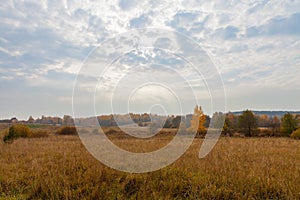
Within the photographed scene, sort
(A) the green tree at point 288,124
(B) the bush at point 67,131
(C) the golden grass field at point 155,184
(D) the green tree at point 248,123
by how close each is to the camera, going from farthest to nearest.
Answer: (D) the green tree at point 248,123 < (B) the bush at point 67,131 < (A) the green tree at point 288,124 < (C) the golden grass field at point 155,184

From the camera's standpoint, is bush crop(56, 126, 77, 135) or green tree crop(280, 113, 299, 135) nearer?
green tree crop(280, 113, 299, 135)

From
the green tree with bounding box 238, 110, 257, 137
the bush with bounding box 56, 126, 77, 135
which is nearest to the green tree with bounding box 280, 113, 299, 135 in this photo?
the green tree with bounding box 238, 110, 257, 137

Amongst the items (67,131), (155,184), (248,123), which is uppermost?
(248,123)

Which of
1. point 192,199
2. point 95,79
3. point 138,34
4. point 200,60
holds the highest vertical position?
point 138,34

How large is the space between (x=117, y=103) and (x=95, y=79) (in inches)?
55.0

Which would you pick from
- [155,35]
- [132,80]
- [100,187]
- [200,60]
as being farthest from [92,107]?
[200,60]

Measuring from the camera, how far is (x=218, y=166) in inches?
281

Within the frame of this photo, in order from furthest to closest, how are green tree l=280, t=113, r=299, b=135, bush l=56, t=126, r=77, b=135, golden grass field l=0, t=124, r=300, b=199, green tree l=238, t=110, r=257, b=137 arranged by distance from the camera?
green tree l=238, t=110, r=257, b=137 < bush l=56, t=126, r=77, b=135 < green tree l=280, t=113, r=299, b=135 < golden grass field l=0, t=124, r=300, b=199

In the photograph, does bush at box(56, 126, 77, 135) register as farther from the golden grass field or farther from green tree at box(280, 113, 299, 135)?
green tree at box(280, 113, 299, 135)

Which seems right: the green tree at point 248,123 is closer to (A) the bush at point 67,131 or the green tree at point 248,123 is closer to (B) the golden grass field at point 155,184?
(A) the bush at point 67,131

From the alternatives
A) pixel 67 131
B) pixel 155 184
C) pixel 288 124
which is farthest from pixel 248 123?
pixel 155 184

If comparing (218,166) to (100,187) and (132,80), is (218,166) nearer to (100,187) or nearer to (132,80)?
(100,187)

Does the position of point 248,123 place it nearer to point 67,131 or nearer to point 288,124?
point 288,124

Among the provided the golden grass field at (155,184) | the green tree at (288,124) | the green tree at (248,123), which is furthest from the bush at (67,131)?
the green tree at (288,124)
